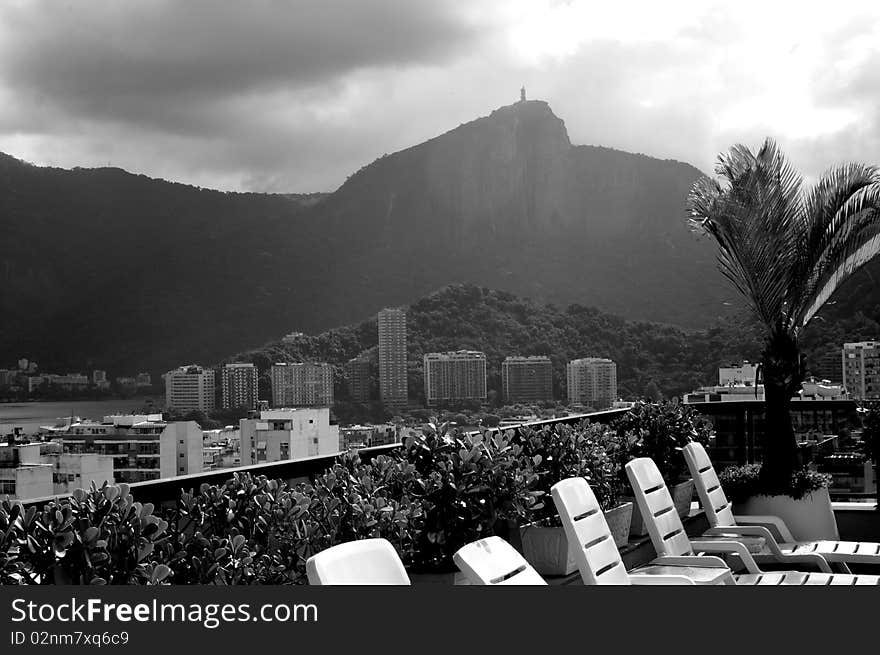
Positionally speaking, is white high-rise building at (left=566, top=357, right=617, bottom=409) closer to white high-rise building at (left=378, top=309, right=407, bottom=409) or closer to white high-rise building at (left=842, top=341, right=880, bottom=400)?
white high-rise building at (left=378, top=309, right=407, bottom=409)

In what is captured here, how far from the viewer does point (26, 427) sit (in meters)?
33.8

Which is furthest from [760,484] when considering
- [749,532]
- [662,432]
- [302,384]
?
[302,384]

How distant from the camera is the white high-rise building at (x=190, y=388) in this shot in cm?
3469

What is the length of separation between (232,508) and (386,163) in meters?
48.0

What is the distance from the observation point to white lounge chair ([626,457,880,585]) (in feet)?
12.7

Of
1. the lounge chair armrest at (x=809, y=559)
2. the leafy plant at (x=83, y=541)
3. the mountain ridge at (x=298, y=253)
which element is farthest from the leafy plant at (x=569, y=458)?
the mountain ridge at (x=298, y=253)

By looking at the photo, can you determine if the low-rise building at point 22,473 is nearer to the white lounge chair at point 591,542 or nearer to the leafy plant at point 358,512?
the leafy plant at point 358,512

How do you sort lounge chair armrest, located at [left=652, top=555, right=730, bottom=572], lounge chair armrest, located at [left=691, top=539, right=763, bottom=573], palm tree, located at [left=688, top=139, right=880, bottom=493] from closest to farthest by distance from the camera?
1. lounge chair armrest, located at [left=652, top=555, right=730, bottom=572]
2. lounge chair armrest, located at [left=691, top=539, right=763, bottom=573]
3. palm tree, located at [left=688, top=139, right=880, bottom=493]

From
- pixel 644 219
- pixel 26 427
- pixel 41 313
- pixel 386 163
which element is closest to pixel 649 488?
pixel 26 427

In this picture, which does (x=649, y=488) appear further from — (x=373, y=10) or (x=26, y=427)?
(x=373, y=10)

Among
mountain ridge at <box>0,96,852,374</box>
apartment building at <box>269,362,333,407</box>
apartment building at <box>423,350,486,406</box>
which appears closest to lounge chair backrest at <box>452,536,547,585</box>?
mountain ridge at <box>0,96,852,374</box>

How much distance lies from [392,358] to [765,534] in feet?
99.8

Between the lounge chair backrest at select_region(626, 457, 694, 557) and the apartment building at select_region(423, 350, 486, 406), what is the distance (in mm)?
31503

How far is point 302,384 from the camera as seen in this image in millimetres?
38094
